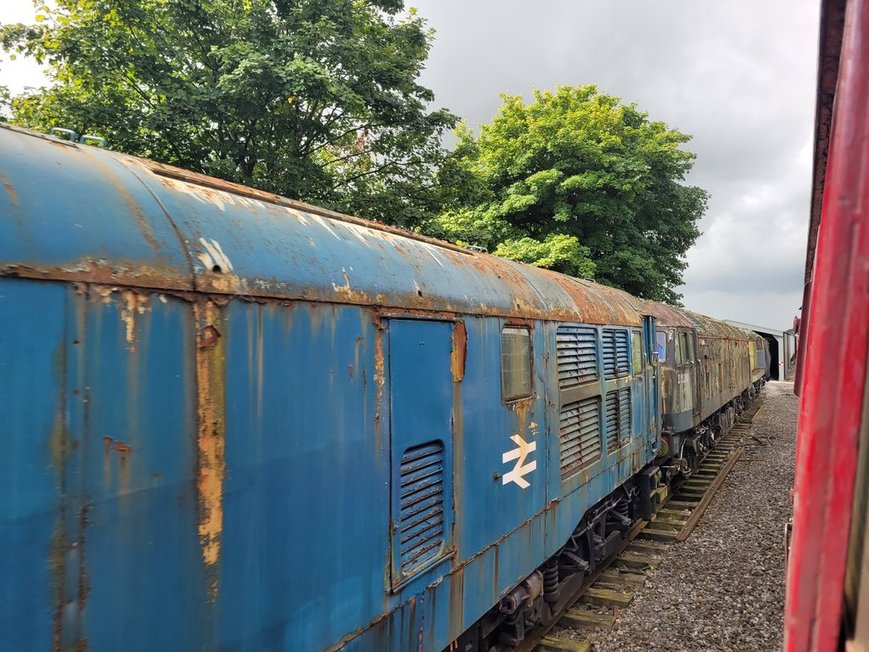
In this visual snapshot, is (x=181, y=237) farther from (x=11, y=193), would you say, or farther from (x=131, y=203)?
(x=11, y=193)

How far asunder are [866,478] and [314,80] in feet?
28.3

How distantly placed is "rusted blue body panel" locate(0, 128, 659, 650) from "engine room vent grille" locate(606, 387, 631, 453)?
2.81 metres

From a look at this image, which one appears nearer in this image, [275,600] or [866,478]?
[866,478]

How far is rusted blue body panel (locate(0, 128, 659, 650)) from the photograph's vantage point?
5.02 ft

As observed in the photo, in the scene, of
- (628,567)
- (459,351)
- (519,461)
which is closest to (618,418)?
(628,567)

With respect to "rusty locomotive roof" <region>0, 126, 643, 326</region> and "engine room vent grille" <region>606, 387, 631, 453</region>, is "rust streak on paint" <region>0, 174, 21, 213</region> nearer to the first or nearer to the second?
"rusty locomotive roof" <region>0, 126, 643, 326</region>

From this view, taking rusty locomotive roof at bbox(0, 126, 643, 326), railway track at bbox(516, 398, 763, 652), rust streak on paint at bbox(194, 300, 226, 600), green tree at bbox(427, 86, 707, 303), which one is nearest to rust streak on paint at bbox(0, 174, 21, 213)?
rusty locomotive roof at bbox(0, 126, 643, 326)

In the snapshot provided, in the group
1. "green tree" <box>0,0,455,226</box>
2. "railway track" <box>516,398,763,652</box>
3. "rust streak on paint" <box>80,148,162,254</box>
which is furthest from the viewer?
"green tree" <box>0,0,455,226</box>

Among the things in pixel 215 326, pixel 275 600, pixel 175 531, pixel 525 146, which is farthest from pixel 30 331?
pixel 525 146

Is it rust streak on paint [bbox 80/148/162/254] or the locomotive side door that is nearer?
rust streak on paint [bbox 80/148/162/254]

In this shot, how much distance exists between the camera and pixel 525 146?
18.1 meters

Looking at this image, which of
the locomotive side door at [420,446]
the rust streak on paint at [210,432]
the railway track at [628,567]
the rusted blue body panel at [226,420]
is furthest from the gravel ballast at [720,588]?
the rust streak on paint at [210,432]

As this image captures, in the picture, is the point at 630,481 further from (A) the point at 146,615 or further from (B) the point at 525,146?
(B) the point at 525,146

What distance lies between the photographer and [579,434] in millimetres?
5352
